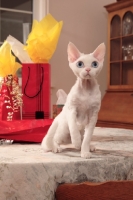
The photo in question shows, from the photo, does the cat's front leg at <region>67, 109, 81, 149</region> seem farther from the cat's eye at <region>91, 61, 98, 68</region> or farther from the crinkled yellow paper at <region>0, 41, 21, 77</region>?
the crinkled yellow paper at <region>0, 41, 21, 77</region>

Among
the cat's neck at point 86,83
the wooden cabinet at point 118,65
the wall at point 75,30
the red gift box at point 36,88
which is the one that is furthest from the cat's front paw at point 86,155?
the wall at point 75,30

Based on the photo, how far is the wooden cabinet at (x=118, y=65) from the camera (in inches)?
124

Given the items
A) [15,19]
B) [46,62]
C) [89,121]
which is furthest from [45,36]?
[15,19]

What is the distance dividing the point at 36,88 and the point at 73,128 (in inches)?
17.9

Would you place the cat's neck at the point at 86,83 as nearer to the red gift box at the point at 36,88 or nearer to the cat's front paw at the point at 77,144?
the cat's front paw at the point at 77,144

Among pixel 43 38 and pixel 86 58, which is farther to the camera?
pixel 43 38

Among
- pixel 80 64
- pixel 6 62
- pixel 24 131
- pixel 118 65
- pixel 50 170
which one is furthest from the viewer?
pixel 118 65

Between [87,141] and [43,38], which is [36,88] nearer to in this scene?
[43,38]

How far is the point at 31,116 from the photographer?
1355 mm

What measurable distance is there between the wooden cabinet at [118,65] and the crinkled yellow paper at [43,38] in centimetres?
188

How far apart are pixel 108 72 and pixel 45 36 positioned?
7.42 feet

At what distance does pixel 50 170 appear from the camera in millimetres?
807

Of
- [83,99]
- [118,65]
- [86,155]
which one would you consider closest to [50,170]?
[86,155]

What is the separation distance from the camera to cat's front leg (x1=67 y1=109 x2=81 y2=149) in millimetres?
923
